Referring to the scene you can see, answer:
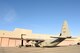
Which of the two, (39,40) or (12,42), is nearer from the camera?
(39,40)

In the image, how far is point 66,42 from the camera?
100500 mm

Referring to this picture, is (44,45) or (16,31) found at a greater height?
Answer: (16,31)

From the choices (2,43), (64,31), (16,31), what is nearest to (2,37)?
(2,43)

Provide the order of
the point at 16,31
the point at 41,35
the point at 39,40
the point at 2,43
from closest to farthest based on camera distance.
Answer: the point at 39,40 < the point at 2,43 < the point at 16,31 < the point at 41,35

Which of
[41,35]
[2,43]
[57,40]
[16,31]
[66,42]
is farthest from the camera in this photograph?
[66,42]

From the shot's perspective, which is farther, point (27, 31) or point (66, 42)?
point (66, 42)

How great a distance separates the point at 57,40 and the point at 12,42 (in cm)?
3557

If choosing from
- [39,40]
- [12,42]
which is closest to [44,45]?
[39,40]

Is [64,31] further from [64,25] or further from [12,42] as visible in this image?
[12,42]

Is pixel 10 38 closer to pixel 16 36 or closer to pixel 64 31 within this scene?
pixel 16 36

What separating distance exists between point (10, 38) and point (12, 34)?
282cm

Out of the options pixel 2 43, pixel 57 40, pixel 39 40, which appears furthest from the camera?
pixel 2 43

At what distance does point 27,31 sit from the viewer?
91.6 m

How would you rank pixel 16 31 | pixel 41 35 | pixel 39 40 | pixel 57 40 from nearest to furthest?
1. pixel 57 40
2. pixel 39 40
3. pixel 16 31
4. pixel 41 35
